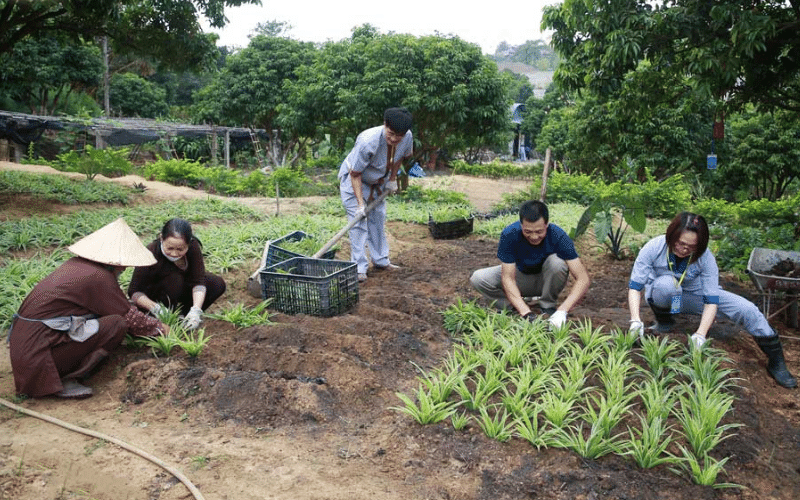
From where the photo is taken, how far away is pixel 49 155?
22.7 meters

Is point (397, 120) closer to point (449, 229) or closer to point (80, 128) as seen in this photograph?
point (449, 229)

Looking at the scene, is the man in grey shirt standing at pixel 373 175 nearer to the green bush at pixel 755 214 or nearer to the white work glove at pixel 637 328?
the white work glove at pixel 637 328

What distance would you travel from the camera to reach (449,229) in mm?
8844

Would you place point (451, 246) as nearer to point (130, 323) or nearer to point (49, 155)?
point (130, 323)

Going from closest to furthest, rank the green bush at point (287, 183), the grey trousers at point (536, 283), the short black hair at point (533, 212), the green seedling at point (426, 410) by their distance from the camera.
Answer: the green seedling at point (426, 410) → the short black hair at point (533, 212) → the grey trousers at point (536, 283) → the green bush at point (287, 183)

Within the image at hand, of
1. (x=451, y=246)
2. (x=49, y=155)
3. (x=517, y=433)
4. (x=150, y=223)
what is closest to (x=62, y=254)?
(x=150, y=223)

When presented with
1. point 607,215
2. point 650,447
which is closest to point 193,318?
point 650,447

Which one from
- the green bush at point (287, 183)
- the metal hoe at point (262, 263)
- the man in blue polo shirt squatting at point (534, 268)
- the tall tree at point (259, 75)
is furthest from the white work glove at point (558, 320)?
the tall tree at point (259, 75)

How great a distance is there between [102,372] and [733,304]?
390 centimetres

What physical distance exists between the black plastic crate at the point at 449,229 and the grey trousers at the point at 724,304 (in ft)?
15.3

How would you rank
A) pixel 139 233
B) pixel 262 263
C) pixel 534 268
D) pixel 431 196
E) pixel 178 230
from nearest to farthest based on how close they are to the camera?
pixel 178 230, pixel 534 268, pixel 262 263, pixel 139 233, pixel 431 196

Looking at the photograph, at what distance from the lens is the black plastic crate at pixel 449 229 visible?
28.9ft

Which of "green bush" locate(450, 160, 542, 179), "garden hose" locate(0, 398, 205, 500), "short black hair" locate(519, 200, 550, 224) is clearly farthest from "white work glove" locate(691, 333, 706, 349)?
"green bush" locate(450, 160, 542, 179)

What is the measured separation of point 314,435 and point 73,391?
143 cm
